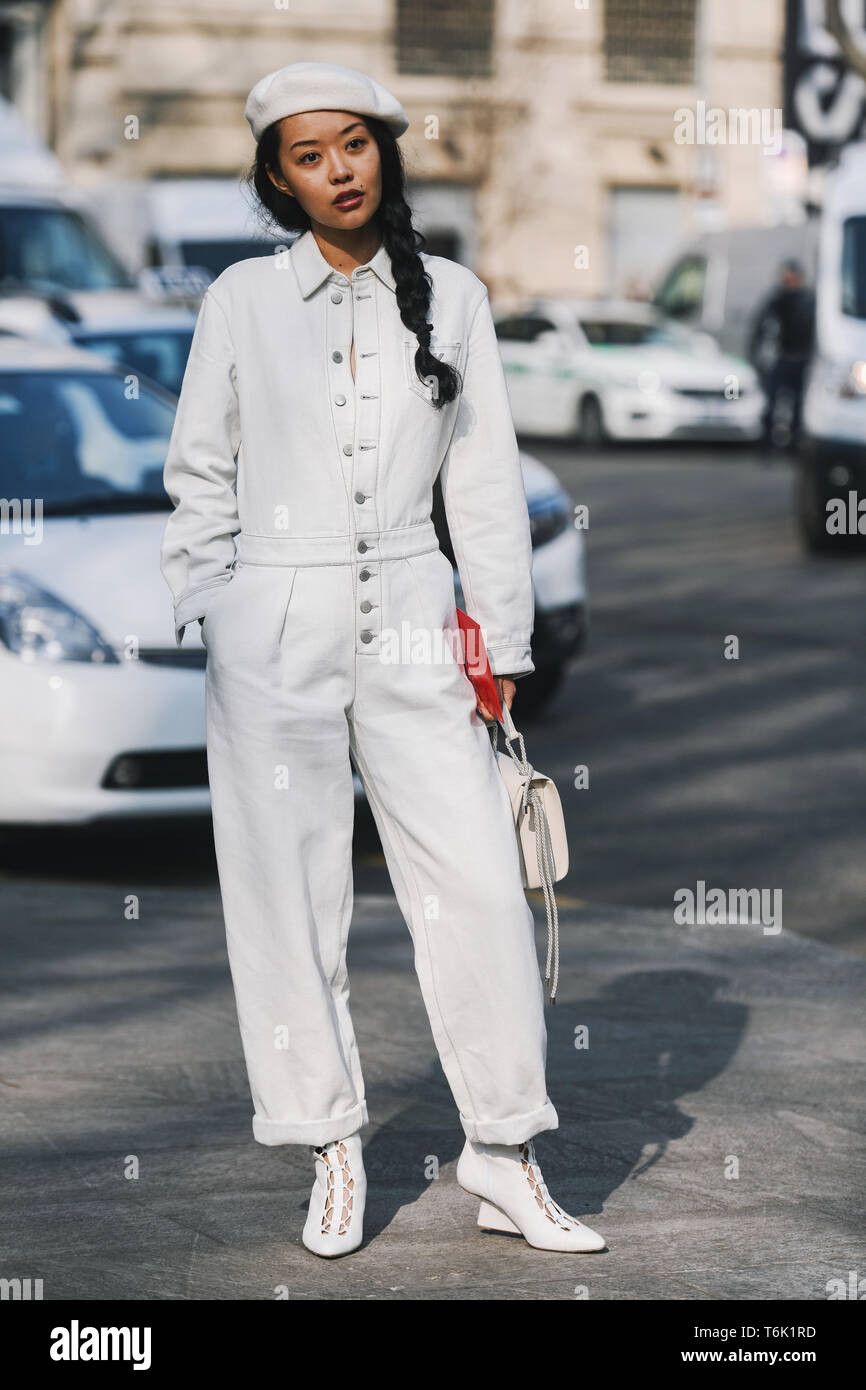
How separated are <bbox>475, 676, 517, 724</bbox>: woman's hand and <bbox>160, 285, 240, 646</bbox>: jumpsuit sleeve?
0.47 m

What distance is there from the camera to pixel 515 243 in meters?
38.8

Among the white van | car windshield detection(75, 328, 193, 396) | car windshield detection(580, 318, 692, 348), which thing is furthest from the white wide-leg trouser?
car windshield detection(580, 318, 692, 348)

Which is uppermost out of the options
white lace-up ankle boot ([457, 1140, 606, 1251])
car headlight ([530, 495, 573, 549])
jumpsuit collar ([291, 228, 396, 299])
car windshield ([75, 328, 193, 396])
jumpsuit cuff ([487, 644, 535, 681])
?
jumpsuit collar ([291, 228, 396, 299])

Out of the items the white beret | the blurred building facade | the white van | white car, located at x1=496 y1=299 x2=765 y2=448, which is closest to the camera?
the white beret

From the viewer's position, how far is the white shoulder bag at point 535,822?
3.88 m

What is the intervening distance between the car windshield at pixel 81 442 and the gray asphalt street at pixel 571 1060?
116cm

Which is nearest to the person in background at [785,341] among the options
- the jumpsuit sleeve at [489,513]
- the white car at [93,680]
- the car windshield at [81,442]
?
the car windshield at [81,442]

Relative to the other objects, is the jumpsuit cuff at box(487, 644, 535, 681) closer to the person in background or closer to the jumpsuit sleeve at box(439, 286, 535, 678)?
the jumpsuit sleeve at box(439, 286, 535, 678)

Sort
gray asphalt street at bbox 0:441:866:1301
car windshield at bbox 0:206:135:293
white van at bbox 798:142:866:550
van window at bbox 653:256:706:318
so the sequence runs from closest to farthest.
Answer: gray asphalt street at bbox 0:441:866:1301
white van at bbox 798:142:866:550
car windshield at bbox 0:206:135:293
van window at bbox 653:256:706:318

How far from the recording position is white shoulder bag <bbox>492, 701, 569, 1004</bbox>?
3.88 meters
